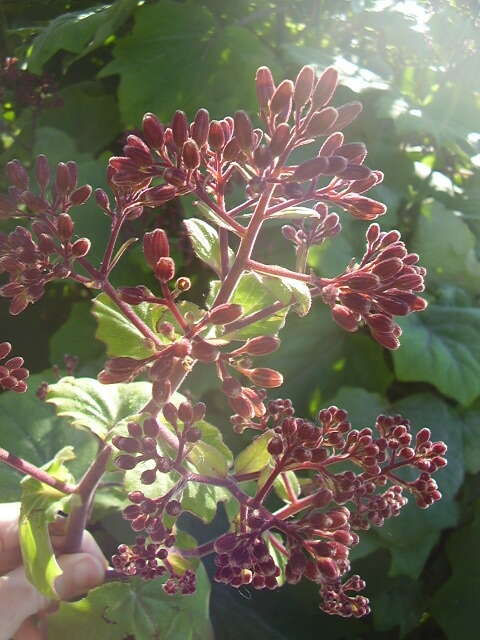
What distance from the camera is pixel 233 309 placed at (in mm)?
784

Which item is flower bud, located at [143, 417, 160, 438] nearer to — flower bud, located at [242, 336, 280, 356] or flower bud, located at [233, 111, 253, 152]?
flower bud, located at [242, 336, 280, 356]

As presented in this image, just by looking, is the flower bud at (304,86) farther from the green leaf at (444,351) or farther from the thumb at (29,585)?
the green leaf at (444,351)

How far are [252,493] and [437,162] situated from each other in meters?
1.67

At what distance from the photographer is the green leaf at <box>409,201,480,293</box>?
234 centimetres

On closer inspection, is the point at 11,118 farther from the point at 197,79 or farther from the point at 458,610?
the point at 458,610

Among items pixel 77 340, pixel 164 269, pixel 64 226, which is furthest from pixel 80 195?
pixel 77 340

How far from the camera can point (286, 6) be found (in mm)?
2549

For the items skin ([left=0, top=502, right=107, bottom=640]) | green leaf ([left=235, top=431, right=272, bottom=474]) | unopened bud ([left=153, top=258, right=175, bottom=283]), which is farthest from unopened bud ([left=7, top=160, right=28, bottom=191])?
skin ([left=0, top=502, right=107, bottom=640])

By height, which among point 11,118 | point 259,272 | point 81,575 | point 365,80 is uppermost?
point 259,272

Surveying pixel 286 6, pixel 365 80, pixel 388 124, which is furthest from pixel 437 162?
pixel 286 6

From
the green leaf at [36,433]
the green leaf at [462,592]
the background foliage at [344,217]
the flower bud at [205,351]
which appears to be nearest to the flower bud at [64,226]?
the flower bud at [205,351]

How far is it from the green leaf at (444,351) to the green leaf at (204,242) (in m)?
1.21

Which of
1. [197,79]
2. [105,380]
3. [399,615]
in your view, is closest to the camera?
[105,380]

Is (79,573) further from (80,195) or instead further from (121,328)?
(80,195)
